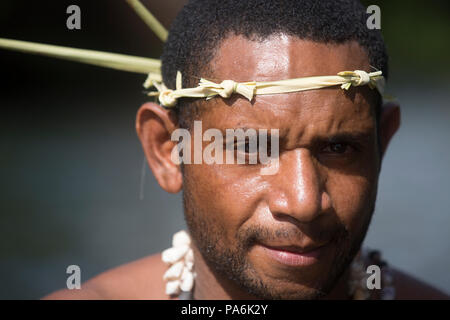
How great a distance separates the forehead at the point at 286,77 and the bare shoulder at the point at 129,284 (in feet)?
3.60

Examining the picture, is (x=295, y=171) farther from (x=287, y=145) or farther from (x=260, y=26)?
(x=260, y=26)

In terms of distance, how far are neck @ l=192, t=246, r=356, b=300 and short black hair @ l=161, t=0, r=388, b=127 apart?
686 mm

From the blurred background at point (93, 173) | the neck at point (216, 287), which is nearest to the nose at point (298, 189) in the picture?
the neck at point (216, 287)

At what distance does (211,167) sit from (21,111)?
4.62m

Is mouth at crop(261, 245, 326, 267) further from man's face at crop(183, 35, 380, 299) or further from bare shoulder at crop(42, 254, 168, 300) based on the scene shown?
bare shoulder at crop(42, 254, 168, 300)

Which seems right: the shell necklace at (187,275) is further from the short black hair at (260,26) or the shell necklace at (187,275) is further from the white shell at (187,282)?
the short black hair at (260,26)

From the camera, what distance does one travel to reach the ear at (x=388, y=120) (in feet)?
8.86

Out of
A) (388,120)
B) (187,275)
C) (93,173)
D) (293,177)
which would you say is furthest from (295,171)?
(93,173)

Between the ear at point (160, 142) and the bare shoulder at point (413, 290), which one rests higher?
the ear at point (160, 142)

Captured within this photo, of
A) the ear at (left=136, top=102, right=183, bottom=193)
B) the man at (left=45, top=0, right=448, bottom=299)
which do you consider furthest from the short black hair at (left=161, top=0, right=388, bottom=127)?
the ear at (left=136, top=102, right=183, bottom=193)

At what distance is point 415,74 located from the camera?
854cm

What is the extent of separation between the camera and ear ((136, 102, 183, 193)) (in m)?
2.67
